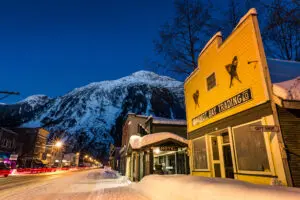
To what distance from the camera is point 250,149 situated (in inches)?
288

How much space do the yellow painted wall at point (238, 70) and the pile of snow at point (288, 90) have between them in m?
0.40

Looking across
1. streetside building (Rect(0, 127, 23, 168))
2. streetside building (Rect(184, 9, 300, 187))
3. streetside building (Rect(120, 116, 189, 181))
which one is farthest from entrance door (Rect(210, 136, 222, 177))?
streetside building (Rect(0, 127, 23, 168))

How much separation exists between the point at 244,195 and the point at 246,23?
290 inches

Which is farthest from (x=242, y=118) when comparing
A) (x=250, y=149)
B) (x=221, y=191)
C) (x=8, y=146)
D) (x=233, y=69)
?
(x=8, y=146)

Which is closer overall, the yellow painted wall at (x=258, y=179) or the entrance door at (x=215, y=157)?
the yellow painted wall at (x=258, y=179)

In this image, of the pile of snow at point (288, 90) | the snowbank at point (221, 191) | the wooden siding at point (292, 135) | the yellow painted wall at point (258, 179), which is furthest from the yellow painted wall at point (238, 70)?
the snowbank at point (221, 191)

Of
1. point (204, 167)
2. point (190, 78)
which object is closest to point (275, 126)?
point (204, 167)

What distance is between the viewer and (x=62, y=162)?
87125 mm

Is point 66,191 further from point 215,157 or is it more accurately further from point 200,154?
point 215,157

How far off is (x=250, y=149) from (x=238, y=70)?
11.9ft

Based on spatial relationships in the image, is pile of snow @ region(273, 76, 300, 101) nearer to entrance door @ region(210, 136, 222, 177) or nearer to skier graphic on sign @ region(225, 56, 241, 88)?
skier graphic on sign @ region(225, 56, 241, 88)

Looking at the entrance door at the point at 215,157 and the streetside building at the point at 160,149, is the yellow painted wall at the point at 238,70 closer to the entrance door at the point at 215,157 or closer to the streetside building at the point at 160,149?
the entrance door at the point at 215,157

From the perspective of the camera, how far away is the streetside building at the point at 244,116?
616 centimetres

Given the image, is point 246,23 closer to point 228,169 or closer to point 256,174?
point 256,174
